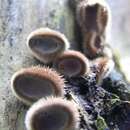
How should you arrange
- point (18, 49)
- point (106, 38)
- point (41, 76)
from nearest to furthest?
point (41, 76) → point (18, 49) → point (106, 38)

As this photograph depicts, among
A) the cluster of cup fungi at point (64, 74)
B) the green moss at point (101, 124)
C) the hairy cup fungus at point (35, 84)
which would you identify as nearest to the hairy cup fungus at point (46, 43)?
the cluster of cup fungi at point (64, 74)

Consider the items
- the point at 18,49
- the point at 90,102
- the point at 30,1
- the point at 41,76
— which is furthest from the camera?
the point at 30,1

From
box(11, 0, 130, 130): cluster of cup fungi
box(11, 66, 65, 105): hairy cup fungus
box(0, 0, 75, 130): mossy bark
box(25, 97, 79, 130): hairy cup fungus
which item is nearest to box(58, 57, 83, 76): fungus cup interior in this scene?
box(11, 0, 130, 130): cluster of cup fungi

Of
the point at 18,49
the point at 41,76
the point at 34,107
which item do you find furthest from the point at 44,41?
the point at 34,107

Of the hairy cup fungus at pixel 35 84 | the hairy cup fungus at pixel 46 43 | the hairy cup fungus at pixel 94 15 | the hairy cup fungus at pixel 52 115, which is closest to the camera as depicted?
the hairy cup fungus at pixel 52 115

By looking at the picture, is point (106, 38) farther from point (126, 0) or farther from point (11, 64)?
point (126, 0)

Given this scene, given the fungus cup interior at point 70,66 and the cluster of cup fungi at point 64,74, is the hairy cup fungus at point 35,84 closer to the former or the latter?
the cluster of cup fungi at point 64,74

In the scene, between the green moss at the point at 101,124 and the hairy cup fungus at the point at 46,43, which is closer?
the green moss at the point at 101,124
